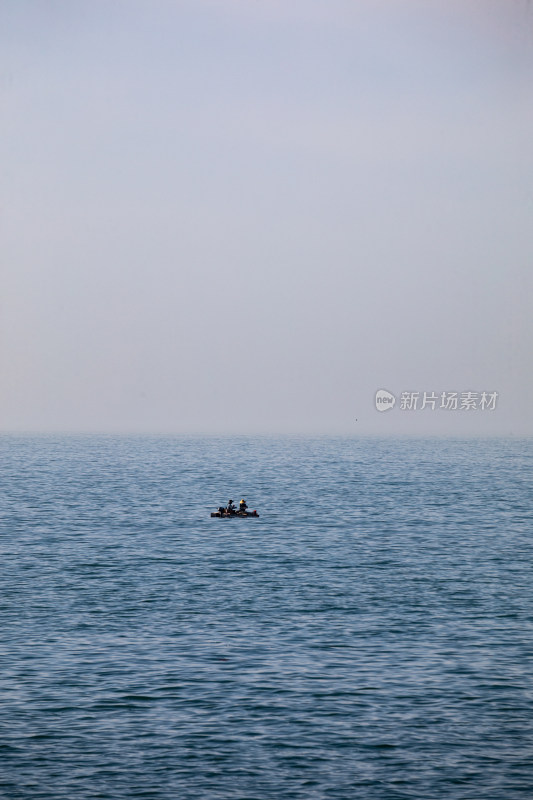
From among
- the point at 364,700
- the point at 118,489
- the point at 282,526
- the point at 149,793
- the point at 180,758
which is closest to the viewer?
the point at 149,793

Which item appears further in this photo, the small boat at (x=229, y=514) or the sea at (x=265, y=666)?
the small boat at (x=229, y=514)

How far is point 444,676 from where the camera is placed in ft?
150

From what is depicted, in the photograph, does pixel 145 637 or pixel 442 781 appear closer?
pixel 442 781

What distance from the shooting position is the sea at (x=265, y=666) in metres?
34.8

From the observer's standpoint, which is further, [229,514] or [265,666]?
[229,514]

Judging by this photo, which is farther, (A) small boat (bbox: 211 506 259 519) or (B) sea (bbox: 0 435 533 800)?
(A) small boat (bbox: 211 506 259 519)

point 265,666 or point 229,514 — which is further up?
point 229,514

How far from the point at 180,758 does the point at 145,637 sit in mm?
16886

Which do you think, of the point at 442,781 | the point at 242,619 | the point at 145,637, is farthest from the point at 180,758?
the point at 242,619

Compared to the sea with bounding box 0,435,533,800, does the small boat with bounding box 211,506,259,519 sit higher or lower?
higher

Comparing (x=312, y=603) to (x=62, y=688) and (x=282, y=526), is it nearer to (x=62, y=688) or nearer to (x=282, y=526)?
(x=62, y=688)

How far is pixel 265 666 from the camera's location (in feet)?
155

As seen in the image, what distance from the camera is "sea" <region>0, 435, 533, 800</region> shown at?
34.8 metres

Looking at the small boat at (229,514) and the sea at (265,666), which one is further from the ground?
the small boat at (229,514)
